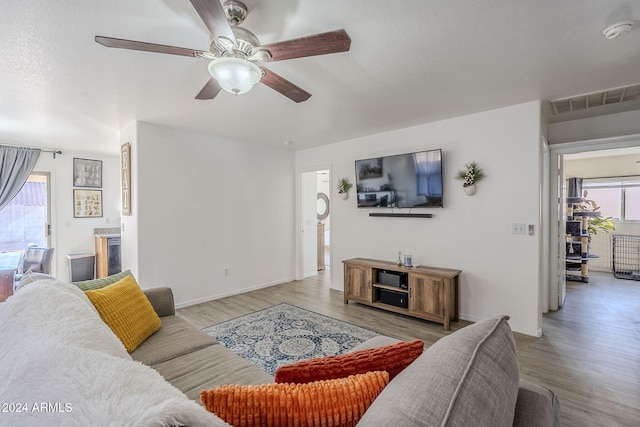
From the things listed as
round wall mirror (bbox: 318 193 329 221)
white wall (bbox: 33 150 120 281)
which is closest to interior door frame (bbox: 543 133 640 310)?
round wall mirror (bbox: 318 193 329 221)

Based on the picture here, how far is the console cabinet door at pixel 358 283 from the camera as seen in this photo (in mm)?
3811

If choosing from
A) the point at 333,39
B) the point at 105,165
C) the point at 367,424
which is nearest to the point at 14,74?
the point at 333,39

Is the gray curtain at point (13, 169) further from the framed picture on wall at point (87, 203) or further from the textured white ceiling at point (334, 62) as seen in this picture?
the textured white ceiling at point (334, 62)

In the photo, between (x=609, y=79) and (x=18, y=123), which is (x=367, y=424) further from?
(x=18, y=123)

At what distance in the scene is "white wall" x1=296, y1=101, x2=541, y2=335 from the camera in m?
2.99

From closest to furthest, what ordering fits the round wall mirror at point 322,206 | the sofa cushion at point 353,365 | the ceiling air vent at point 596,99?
the sofa cushion at point 353,365, the ceiling air vent at point 596,99, the round wall mirror at point 322,206

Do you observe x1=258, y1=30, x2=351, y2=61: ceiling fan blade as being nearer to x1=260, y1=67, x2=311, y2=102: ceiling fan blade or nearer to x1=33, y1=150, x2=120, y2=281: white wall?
x1=260, y1=67, x2=311, y2=102: ceiling fan blade

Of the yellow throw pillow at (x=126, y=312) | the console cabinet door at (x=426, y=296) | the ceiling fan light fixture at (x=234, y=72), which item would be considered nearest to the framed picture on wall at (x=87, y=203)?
the yellow throw pillow at (x=126, y=312)

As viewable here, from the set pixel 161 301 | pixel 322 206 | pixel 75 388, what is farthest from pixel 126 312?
pixel 322 206

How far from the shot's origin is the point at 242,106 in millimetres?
3018

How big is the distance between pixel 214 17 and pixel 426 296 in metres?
3.22

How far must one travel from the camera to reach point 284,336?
295 centimetres

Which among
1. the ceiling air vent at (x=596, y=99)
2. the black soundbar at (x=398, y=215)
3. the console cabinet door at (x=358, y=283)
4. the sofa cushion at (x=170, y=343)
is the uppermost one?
the ceiling air vent at (x=596, y=99)

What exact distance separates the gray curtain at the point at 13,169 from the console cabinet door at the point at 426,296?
20.8 feet
